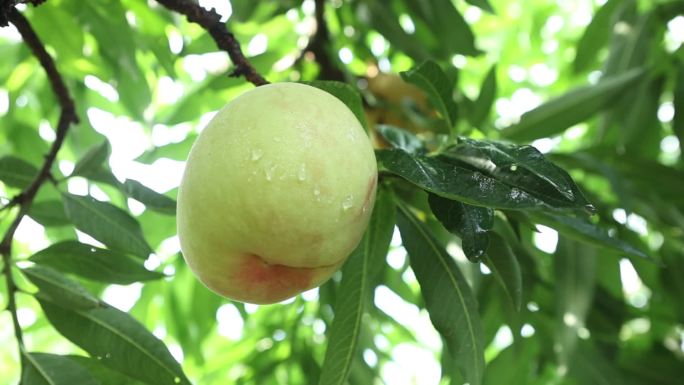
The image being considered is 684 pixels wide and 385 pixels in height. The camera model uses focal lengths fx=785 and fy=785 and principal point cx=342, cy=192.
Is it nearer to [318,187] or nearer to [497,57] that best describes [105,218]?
[318,187]

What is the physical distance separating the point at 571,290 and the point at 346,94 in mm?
1000

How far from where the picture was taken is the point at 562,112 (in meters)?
1.89

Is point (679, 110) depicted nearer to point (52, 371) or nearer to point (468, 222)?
point (468, 222)

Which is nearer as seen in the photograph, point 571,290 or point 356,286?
point 356,286

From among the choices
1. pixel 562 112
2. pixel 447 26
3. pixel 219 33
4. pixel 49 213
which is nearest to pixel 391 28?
pixel 447 26

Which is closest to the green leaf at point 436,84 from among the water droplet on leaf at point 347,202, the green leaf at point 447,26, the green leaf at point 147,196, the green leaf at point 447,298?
the green leaf at point 447,298

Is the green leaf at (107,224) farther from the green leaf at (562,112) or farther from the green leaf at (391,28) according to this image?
the green leaf at (391,28)

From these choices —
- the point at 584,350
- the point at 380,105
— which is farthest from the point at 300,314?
the point at 584,350

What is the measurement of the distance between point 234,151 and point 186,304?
52.2 inches

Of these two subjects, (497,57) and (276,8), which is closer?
(276,8)

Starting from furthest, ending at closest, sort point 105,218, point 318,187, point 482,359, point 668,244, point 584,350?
point 668,244 < point 584,350 < point 105,218 < point 482,359 < point 318,187

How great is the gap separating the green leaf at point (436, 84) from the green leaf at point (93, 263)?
0.59 metres

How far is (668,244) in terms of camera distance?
2146 mm

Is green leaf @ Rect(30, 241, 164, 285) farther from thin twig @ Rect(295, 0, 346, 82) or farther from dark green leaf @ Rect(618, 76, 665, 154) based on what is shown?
dark green leaf @ Rect(618, 76, 665, 154)
